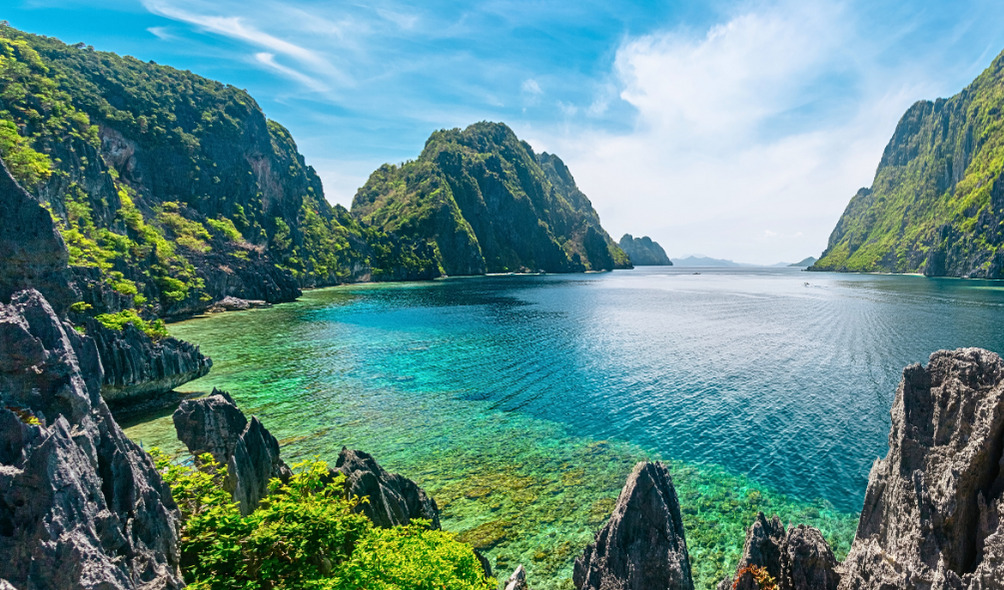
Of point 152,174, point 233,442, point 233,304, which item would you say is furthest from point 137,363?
point 152,174

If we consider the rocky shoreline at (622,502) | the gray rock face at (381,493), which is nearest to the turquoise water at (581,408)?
the gray rock face at (381,493)

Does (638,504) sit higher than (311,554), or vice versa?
(311,554)

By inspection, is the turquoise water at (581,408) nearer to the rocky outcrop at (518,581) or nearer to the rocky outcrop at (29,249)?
the rocky outcrop at (518,581)

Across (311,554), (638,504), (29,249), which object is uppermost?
(29,249)

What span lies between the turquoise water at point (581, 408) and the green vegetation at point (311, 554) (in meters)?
8.36

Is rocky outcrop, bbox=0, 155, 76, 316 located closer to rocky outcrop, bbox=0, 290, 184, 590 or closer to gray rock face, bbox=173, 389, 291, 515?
rocky outcrop, bbox=0, 290, 184, 590

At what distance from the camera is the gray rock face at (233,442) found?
17.6m

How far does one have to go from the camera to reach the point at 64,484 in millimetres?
9180

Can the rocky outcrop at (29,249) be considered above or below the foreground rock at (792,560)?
above

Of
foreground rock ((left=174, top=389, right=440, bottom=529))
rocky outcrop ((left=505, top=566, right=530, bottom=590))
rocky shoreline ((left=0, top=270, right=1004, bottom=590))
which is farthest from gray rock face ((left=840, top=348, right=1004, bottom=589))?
foreground rock ((left=174, top=389, right=440, bottom=529))

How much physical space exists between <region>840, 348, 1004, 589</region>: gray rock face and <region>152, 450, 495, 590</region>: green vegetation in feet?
35.9

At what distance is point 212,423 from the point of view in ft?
65.3

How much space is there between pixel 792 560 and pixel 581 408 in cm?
2661

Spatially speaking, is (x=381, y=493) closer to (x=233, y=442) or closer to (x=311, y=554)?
(x=311, y=554)
